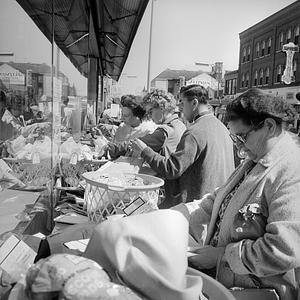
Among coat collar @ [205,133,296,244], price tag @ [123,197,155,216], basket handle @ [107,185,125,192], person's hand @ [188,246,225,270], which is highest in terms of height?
coat collar @ [205,133,296,244]

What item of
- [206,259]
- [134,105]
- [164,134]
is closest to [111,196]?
[206,259]

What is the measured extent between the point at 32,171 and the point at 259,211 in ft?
4.39

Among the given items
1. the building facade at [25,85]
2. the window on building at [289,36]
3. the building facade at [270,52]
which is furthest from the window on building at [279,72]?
the building facade at [25,85]

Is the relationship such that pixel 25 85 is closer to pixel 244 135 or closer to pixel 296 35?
pixel 244 135

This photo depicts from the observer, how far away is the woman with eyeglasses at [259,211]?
1265mm

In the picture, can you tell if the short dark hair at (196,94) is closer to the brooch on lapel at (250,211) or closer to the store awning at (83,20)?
the store awning at (83,20)

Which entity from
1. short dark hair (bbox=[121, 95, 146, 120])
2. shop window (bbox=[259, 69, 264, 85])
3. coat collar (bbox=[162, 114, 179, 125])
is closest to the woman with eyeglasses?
coat collar (bbox=[162, 114, 179, 125])

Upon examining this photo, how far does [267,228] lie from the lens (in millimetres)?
1299

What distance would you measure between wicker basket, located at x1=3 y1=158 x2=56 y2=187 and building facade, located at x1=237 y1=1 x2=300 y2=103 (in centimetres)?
2945

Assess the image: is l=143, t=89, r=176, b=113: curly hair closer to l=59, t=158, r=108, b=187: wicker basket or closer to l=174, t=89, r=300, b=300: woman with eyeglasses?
l=59, t=158, r=108, b=187: wicker basket

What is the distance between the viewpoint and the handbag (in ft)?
4.34

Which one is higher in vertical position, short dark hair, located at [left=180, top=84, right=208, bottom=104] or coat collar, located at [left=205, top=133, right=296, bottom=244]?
short dark hair, located at [left=180, top=84, right=208, bottom=104]

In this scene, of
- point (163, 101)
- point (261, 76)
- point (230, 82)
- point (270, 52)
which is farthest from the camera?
point (230, 82)

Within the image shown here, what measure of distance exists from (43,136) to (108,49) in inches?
318
